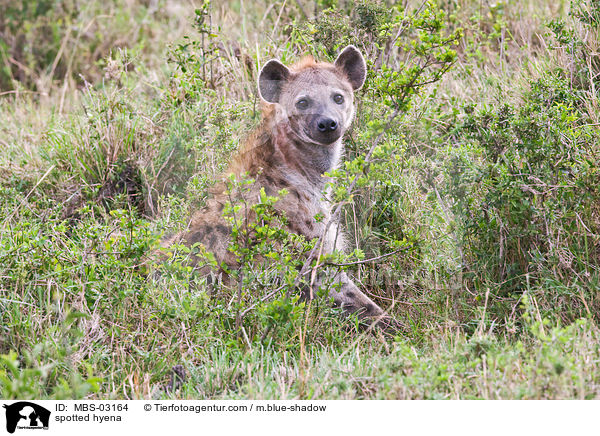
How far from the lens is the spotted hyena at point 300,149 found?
4.56 meters

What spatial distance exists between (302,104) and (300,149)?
307 mm

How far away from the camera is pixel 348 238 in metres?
5.11

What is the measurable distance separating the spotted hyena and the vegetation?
0.61 ft

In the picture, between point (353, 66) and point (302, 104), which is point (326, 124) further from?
point (353, 66)

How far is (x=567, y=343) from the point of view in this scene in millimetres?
3273

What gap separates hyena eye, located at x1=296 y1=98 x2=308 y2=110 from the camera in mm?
4777

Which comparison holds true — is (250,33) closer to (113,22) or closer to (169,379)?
(113,22)

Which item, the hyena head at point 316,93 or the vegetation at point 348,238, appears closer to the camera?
the vegetation at point 348,238
